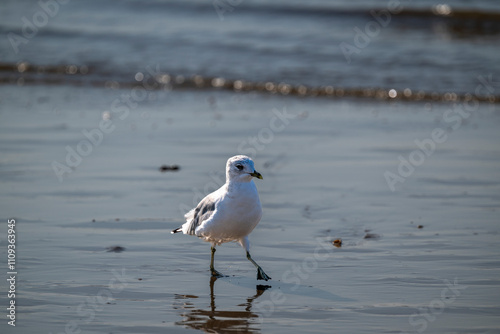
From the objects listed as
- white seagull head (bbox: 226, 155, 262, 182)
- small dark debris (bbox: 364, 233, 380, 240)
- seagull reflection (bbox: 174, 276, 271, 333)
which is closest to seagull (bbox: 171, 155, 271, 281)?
white seagull head (bbox: 226, 155, 262, 182)

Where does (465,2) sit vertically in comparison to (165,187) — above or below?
above

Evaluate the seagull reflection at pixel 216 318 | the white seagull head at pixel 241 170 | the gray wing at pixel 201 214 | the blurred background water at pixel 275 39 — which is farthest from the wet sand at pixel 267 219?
the blurred background water at pixel 275 39

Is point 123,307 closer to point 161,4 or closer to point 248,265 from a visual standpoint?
point 248,265

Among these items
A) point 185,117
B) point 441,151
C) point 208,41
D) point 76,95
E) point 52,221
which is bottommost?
point 52,221

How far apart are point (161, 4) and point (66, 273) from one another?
16386 mm

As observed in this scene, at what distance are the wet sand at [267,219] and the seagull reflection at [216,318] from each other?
0.7 inches

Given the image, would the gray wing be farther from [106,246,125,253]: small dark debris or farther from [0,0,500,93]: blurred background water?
[0,0,500,93]: blurred background water

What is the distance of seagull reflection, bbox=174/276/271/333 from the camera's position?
471 centimetres

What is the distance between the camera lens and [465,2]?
66.0 ft

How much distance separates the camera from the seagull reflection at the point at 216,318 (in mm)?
4707

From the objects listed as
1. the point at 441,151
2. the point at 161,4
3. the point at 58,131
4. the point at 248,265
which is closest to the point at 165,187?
the point at 248,265

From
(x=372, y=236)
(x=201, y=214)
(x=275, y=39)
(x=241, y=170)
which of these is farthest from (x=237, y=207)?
(x=275, y=39)

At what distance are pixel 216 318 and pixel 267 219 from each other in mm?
2214

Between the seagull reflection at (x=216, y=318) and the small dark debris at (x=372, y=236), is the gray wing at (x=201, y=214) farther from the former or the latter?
the small dark debris at (x=372, y=236)
